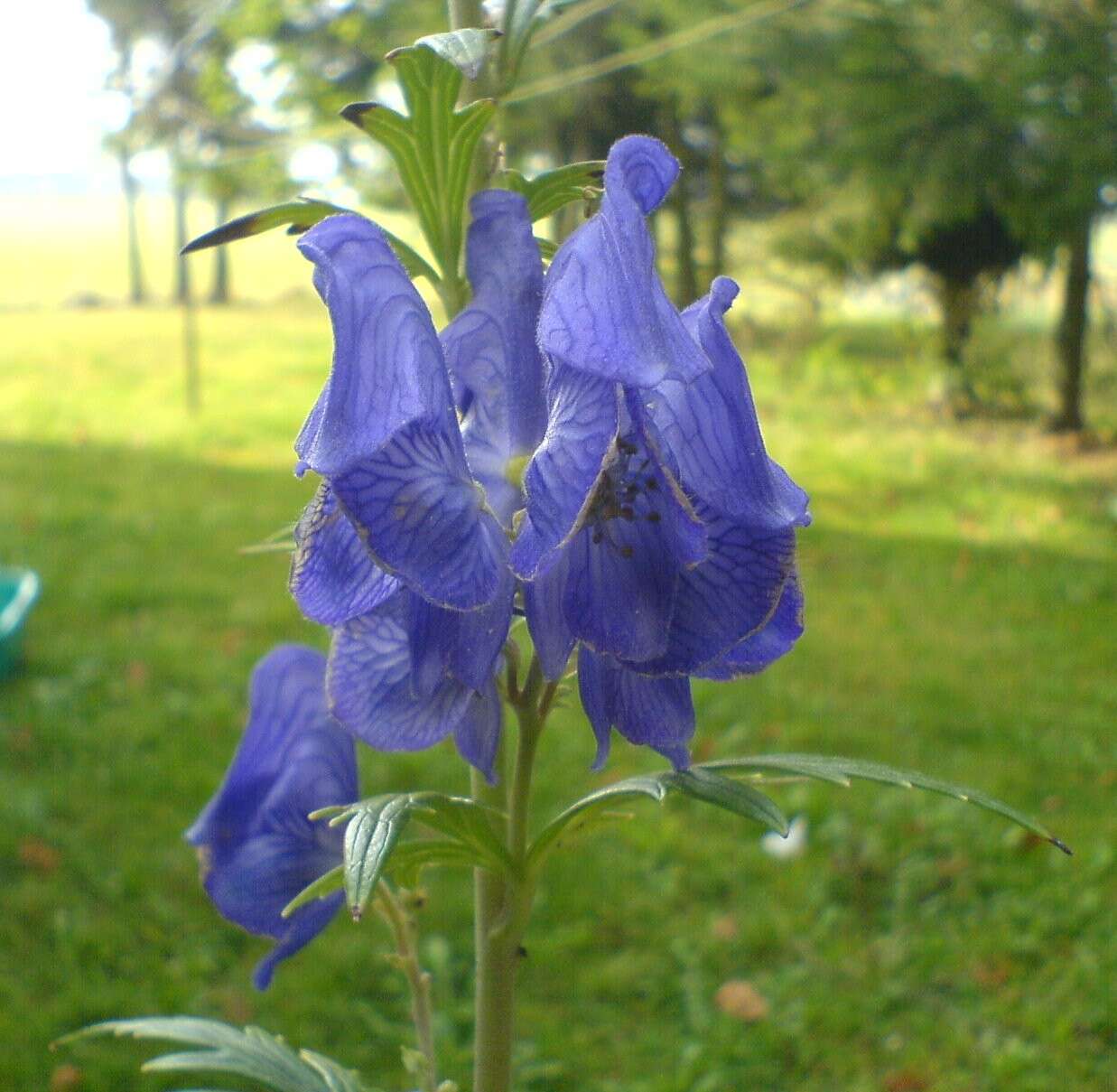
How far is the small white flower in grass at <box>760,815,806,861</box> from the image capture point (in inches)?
94.5

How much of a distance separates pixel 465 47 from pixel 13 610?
301cm

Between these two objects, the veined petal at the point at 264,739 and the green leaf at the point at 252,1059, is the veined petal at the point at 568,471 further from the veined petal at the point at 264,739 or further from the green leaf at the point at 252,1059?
the green leaf at the point at 252,1059

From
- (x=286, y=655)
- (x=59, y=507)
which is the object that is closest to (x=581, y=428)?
(x=286, y=655)

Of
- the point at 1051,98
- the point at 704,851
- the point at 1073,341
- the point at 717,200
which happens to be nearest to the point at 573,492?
the point at 704,851

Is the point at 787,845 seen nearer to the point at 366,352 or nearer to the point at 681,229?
the point at 366,352

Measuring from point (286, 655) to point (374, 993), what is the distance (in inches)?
53.9

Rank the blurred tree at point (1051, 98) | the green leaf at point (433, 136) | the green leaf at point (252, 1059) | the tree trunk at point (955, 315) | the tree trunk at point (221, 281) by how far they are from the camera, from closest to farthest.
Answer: the green leaf at point (433, 136)
the green leaf at point (252, 1059)
the blurred tree at point (1051, 98)
the tree trunk at point (955, 315)
the tree trunk at point (221, 281)

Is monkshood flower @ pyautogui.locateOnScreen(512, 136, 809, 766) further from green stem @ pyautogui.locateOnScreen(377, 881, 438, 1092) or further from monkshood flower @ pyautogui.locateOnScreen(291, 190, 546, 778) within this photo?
green stem @ pyautogui.locateOnScreen(377, 881, 438, 1092)

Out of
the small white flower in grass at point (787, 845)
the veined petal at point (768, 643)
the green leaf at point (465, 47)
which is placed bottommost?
the small white flower in grass at point (787, 845)

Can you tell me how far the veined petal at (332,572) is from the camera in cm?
56

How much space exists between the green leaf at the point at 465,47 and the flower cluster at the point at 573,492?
0.07 m

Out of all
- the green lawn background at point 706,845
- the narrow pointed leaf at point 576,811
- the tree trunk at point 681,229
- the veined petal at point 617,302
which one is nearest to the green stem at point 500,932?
the narrow pointed leaf at point 576,811

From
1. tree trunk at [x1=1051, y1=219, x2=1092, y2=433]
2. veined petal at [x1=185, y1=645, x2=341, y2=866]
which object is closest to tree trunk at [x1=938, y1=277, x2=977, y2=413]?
tree trunk at [x1=1051, y1=219, x2=1092, y2=433]

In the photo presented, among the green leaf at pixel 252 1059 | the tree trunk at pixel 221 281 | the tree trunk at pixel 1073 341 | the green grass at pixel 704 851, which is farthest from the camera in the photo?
the tree trunk at pixel 221 281
